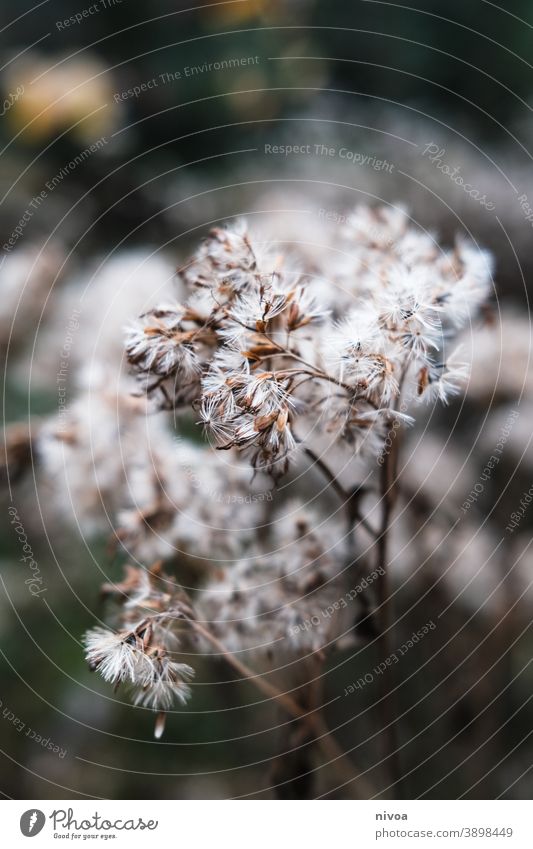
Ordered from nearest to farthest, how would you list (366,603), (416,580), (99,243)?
(366,603) → (416,580) → (99,243)

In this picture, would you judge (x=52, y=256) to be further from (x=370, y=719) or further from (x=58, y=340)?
(x=370, y=719)

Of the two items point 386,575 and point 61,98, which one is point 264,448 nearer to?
point 386,575

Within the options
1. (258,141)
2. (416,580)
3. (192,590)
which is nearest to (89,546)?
(192,590)

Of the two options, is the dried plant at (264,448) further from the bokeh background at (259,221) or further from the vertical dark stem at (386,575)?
the bokeh background at (259,221)
